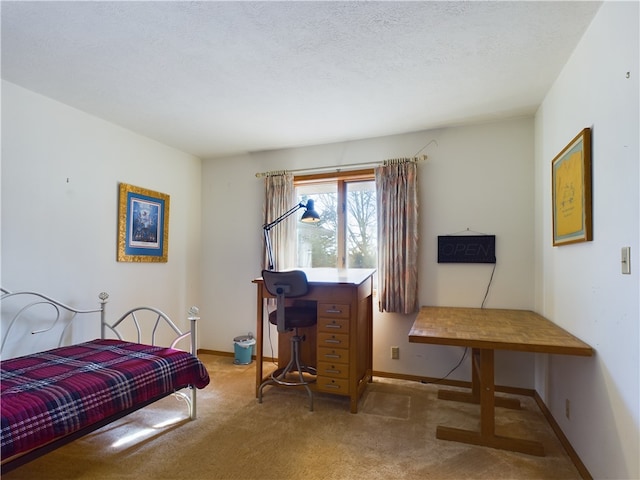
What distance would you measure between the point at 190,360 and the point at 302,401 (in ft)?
3.39

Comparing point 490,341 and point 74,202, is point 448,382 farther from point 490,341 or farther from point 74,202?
point 74,202

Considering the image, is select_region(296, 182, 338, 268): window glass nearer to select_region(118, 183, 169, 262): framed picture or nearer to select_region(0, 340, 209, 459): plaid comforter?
select_region(118, 183, 169, 262): framed picture

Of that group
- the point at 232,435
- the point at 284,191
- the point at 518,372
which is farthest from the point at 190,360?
the point at 518,372

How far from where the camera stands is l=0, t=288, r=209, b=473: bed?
59.6 inches

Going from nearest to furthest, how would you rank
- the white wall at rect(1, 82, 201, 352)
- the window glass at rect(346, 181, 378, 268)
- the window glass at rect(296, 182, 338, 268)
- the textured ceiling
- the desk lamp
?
the textured ceiling < the white wall at rect(1, 82, 201, 352) < the desk lamp < the window glass at rect(346, 181, 378, 268) < the window glass at rect(296, 182, 338, 268)

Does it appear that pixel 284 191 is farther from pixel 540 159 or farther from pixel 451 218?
pixel 540 159

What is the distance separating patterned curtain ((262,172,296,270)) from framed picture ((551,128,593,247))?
7.81ft

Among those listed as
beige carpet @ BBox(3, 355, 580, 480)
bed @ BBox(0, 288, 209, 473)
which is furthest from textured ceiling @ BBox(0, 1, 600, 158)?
beige carpet @ BBox(3, 355, 580, 480)

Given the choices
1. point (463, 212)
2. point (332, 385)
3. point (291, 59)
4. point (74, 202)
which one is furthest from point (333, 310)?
point (74, 202)

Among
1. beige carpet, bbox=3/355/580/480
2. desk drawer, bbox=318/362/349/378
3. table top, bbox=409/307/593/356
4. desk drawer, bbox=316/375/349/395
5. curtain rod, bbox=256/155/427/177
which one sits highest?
curtain rod, bbox=256/155/427/177

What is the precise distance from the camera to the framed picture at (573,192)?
6.01 feet

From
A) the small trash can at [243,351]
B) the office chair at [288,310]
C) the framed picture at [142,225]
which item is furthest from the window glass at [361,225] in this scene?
the framed picture at [142,225]

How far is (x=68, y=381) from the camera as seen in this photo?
1785 mm

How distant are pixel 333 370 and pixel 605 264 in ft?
6.20
